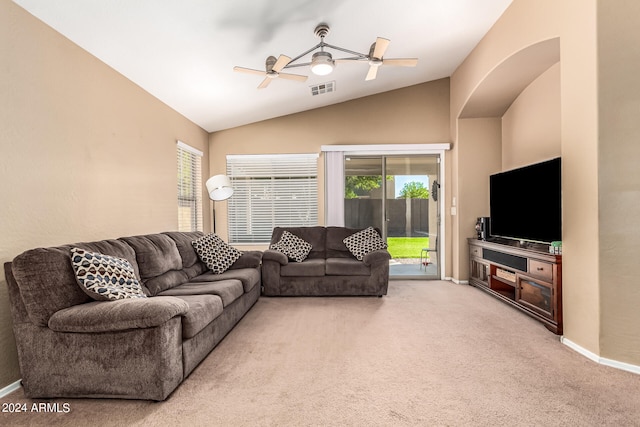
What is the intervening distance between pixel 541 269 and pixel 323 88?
353 centimetres

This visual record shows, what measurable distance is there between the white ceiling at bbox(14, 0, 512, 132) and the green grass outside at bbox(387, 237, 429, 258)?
2595 millimetres

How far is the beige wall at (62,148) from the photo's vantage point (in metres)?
2.08

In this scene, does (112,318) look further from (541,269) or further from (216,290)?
(541,269)

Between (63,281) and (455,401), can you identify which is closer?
(455,401)

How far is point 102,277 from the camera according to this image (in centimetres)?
215

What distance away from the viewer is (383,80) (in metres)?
4.84

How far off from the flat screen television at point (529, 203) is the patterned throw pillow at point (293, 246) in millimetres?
2595

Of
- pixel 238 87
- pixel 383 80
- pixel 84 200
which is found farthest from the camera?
pixel 383 80

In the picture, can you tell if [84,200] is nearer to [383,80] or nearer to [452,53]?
[383,80]

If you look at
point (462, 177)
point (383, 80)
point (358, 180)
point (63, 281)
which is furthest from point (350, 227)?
point (63, 281)

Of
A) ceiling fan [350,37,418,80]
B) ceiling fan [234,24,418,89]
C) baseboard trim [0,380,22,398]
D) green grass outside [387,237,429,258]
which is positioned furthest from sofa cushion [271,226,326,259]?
baseboard trim [0,380,22,398]

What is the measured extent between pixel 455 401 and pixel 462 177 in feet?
12.3

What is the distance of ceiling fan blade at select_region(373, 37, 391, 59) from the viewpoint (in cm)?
264

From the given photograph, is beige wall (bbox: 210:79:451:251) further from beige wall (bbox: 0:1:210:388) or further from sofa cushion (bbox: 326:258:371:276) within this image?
beige wall (bbox: 0:1:210:388)
